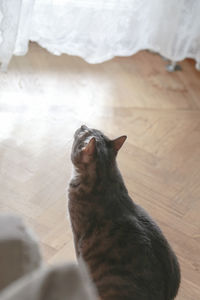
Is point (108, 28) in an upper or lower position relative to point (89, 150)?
lower

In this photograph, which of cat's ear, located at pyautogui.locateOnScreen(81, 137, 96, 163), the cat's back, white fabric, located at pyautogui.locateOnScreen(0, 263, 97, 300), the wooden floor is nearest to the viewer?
white fabric, located at pyautogui.locateOnScreen(0, 263, 97, 300)

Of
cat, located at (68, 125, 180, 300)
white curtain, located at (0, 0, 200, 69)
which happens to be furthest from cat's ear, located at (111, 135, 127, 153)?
white curtain, located at (0, 0, 200, 69)

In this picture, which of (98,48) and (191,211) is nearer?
(191,211)

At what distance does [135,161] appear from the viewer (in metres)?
1.95

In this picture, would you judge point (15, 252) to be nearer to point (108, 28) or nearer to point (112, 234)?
point (112, 234)

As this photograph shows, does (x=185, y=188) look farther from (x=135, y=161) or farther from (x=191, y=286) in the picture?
(x=191, y=286)

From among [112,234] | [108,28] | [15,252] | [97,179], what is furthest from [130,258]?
[108,28]

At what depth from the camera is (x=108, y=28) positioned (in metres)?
2.25

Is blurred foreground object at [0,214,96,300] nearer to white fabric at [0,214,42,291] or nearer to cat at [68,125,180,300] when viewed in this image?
white fabric at [0,214,42,291]

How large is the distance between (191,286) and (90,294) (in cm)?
115

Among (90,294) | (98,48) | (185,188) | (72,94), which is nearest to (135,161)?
(185,188)

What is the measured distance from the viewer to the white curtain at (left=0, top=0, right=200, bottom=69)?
7.08 ft

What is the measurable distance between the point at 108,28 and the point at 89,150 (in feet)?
3.51

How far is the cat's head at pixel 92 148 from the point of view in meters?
1.34
